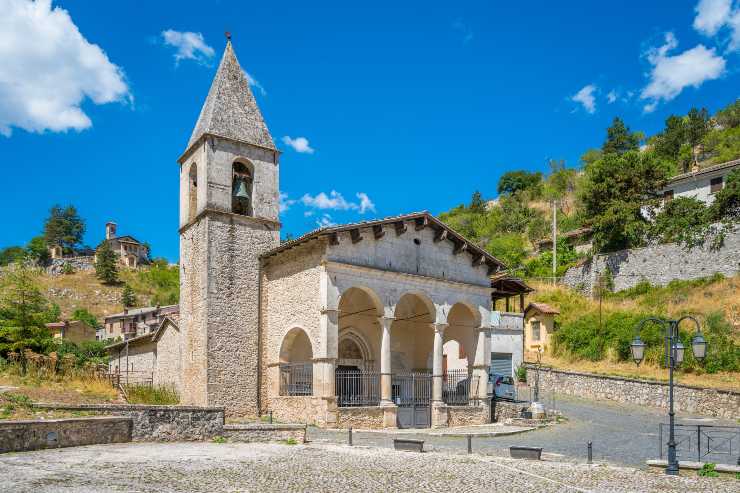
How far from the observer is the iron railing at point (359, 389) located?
23453mm

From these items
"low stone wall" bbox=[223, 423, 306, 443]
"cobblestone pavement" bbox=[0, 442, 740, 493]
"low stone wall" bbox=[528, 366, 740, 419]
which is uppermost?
"cobblestone pavement" bbox=[0, 442, 740, 493]

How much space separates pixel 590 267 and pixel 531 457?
3390 centimetres

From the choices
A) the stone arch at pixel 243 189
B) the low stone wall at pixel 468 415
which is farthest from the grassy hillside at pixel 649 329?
the stone arch at pixel 243 189

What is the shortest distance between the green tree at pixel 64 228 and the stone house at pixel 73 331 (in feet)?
141

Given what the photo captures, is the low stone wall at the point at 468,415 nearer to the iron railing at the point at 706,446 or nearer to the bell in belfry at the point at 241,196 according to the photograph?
the iron railing at the point at 706,446

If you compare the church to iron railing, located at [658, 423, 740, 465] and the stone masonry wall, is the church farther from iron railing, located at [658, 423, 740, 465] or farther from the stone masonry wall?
the stone masonry wall

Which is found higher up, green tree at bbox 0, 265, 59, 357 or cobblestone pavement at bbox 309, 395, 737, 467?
green tree at bbox 0, 265, 59, 357

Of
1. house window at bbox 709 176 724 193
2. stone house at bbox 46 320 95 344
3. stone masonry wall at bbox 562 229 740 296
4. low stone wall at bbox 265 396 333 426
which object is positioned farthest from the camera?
stone house at bbox 46 320 95 344

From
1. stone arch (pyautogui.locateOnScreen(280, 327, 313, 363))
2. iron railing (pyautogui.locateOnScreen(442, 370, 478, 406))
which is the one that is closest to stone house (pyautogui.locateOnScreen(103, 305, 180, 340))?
stone arch (pyautogui.locateOnScreen(280, 327, 313, 363))

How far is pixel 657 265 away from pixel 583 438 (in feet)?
84.4

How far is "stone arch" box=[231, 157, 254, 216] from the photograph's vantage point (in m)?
25.6

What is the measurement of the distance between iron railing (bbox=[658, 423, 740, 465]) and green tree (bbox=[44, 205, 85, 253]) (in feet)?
368

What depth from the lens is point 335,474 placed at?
1264cm

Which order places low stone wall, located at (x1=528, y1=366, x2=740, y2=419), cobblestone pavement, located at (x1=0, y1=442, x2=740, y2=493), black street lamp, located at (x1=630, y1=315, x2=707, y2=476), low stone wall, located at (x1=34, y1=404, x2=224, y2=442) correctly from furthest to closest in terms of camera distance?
low stone wall, located at (x1=528, y1=366, x2=740, y2=419)
low stone wall, located at (x1=34, y1=404, x2=224, y2=442)
black street lamp, located at (x1=630, y1=315, x2=707, y2=476)
cobblestone pavement, located at (x1=0, y1=442, x2=740, y2=493)
